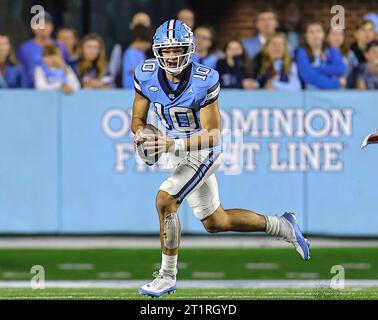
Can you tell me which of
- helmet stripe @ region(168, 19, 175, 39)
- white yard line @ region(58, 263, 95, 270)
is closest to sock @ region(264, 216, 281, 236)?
helmet stripe @ region(168, 19, 175, 39)

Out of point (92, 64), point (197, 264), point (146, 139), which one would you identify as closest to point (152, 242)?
point (197, 264)

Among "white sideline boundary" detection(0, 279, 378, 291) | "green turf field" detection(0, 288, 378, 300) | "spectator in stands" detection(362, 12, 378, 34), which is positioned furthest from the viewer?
"spectator in stands" detection(362, 12, 378, 34)

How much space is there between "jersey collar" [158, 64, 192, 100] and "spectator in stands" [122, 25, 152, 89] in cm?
462

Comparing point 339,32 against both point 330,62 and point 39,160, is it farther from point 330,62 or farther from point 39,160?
point 39,160

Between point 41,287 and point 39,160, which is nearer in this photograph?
point 41,287

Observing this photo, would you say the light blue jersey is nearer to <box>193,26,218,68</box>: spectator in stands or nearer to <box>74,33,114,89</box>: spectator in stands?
<box>193,26,218,68</box>: spectator in stands

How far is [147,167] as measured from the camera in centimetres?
1554

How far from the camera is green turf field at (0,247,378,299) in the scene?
13.7 meters

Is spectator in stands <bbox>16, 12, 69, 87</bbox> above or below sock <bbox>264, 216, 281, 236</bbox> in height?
above

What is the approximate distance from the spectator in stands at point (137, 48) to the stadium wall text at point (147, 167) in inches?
11.7

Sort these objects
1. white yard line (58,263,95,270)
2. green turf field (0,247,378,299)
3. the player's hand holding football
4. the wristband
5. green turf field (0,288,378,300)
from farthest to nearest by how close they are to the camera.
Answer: white yard line (58,263,95,270), green turf field (0,247,378,299), green turf field (0,288,378,300), the wristband, the player's hand holding football
